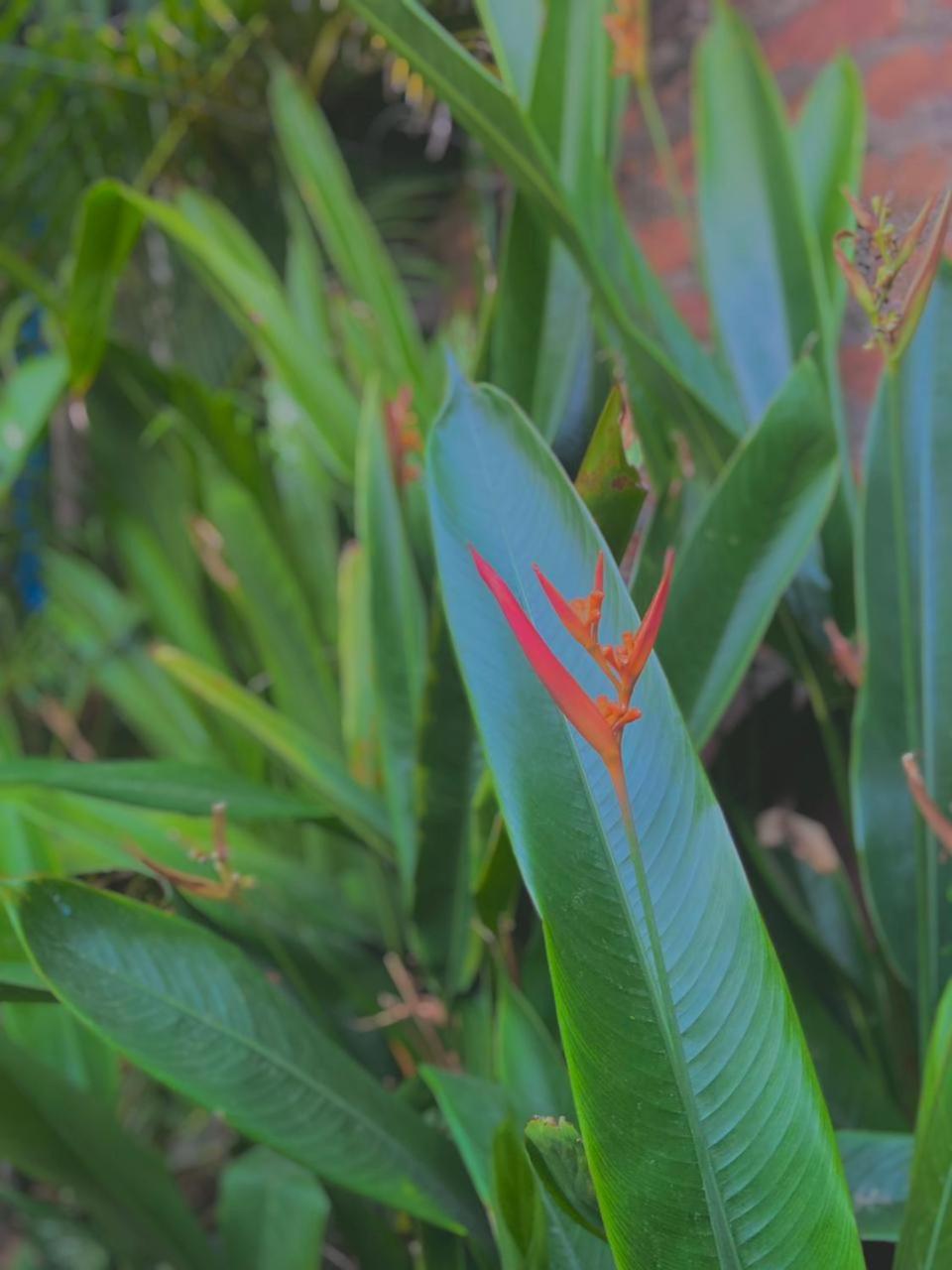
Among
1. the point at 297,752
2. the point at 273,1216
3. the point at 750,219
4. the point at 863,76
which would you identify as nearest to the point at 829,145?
the point at 750,219

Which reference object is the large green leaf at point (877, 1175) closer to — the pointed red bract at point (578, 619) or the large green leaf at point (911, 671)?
the large green leaf at point (911, 671)

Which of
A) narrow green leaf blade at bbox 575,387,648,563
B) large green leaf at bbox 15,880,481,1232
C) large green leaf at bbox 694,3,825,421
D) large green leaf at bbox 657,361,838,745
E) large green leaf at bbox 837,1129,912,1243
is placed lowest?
large green leaf at bbox 837,1129,912,1243

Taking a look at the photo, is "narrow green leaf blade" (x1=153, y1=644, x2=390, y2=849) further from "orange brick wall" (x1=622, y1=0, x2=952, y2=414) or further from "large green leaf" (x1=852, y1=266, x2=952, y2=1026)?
"orange brick wall" (x1=622, y1=0, x2=952, y2=414)

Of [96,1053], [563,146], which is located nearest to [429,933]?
[96,1053]

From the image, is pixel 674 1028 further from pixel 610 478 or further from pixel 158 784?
pixel 158 784

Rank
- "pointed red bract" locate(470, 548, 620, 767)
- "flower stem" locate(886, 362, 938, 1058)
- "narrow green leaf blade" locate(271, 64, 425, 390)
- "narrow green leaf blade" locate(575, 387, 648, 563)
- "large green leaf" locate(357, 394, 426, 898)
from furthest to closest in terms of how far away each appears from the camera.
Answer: "narrow green leaf blade" locate(271, 64, 425, 390)
"large green leaf" locate(357, 394, 426, 898)
"flower stem" locate(886, 362, 938, 1058)
"narrow green leaf blade" locate(575, 387, 648, 563)
"pointed red bract" locate(470, 548, 620, 767)

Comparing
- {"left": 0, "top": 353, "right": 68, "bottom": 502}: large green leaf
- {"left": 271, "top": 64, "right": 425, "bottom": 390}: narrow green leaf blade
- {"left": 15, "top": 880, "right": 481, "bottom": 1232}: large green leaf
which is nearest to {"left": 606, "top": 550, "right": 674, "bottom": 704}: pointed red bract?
{"left": 15, "top": 880, "right": 481, "bottom": 1232}: large green leaf
